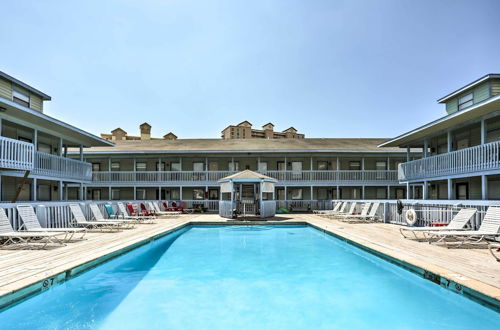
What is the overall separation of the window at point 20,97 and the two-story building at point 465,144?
2176cm

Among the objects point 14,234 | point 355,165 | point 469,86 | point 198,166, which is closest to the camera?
point 14,234

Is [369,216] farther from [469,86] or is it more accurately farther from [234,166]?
[234,166]

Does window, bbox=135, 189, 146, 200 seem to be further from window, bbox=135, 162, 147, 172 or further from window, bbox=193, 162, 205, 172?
window, bbox=193, 162, 205, 172

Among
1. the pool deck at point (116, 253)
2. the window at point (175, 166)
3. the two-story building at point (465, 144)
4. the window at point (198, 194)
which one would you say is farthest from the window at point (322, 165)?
the pool deck at point (116, 253)

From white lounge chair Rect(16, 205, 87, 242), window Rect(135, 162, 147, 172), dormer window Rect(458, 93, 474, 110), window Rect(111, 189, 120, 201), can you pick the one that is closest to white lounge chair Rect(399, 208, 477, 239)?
white lounge chair Rect(16, 205, 87, 242)

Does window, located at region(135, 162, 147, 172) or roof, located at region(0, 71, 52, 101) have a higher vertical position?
roof, located at region(0, 71, 52, 101)

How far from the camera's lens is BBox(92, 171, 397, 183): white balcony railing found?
2667 centimetres

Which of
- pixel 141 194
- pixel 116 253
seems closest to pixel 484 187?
pixel 116 253

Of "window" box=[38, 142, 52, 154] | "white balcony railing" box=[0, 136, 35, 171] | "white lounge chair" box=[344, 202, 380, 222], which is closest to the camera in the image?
"white balcony railing" box=[0, 136, 35, 171]

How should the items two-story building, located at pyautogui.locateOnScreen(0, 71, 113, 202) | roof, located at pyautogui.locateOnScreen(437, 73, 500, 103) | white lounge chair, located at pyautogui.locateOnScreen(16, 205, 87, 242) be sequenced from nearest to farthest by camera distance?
white lounge chair, located at pyautogui.locateOnScreen(16, 205, 87, 242)
two-story building, located at pyautogui.locateOnScreen(0, 71, 113, 202)
roof, located at pyautogui.locateOnScreen(437, 73, 500, 103)

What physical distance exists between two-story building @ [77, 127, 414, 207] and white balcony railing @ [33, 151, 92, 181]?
4.68 meters

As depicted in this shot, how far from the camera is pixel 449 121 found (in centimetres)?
1648

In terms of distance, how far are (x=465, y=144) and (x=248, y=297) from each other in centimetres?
1825

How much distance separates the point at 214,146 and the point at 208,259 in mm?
19752
